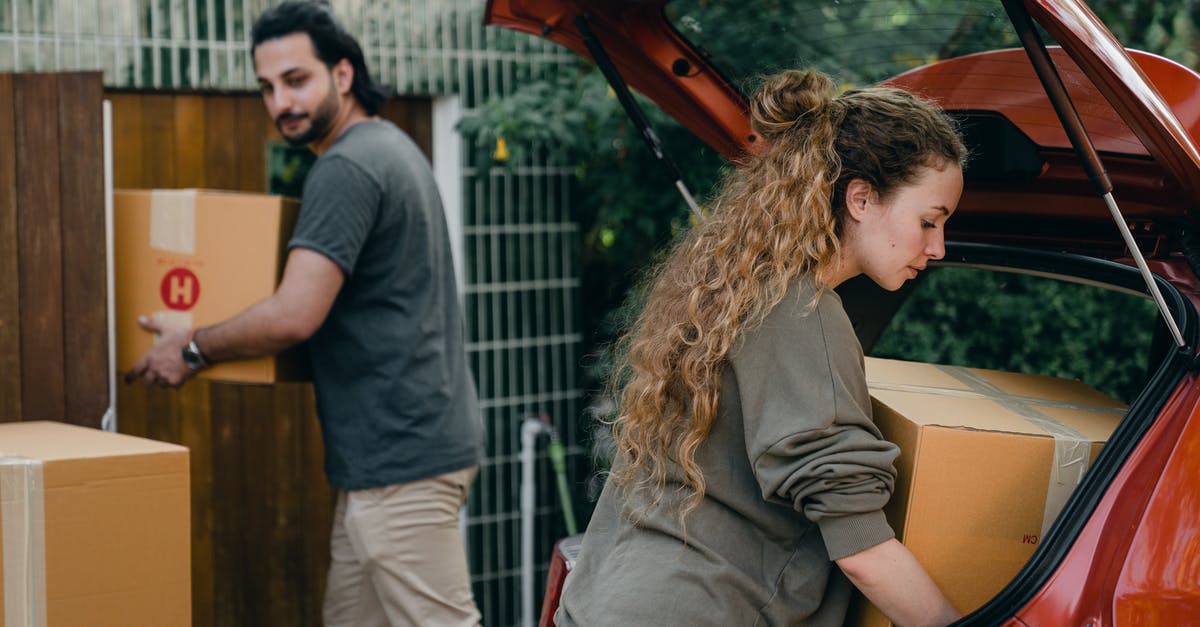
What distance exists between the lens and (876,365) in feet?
7.70

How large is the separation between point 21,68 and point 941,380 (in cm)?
329

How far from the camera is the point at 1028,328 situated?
443cm

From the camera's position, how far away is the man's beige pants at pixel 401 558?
10.7 ft

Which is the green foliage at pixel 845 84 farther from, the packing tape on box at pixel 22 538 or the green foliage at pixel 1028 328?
the packing tape on box at pixel 22 538

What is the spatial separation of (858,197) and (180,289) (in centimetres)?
197

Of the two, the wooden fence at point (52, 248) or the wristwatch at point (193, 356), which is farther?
the wristwatch at point (193, 356)

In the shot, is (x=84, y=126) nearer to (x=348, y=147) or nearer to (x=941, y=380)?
(x=348, y=147)

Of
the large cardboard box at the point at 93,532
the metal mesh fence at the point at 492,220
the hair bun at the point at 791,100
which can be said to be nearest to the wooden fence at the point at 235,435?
the metal mesh fence at the point at 492,220

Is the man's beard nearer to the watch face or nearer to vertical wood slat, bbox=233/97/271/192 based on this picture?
the watch face

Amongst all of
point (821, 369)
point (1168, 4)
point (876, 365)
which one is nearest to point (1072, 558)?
point (821, 369)

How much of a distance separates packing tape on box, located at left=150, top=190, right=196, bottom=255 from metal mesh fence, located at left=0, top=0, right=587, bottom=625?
1.32 m

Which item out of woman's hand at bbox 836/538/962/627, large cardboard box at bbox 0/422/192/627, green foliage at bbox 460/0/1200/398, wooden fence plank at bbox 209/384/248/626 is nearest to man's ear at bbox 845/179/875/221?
woman's hand at bbox 836/538/962/627

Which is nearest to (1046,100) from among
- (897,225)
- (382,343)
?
(897,225)

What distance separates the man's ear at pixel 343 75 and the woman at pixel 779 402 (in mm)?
1729
